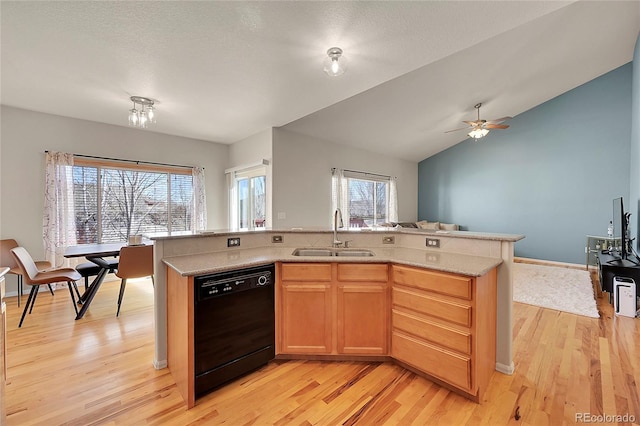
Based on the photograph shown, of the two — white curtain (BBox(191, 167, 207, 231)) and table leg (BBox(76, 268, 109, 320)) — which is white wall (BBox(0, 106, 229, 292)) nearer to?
white curtain (BBox(191, 167, 207, 231))

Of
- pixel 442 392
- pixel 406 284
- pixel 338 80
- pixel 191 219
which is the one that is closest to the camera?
pixel 442 392

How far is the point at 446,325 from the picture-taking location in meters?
1.77

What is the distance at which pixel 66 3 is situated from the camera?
6.13 ft

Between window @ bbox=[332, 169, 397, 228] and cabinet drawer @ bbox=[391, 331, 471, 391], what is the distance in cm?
353

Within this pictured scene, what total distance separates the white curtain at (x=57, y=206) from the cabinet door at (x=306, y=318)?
4.12 m

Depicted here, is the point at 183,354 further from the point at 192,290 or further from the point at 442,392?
the point at 442,392

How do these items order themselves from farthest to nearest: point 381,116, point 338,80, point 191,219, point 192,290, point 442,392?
point 191,219 < point 381,116 < point 338,80 < point 442,392 < point 192,290

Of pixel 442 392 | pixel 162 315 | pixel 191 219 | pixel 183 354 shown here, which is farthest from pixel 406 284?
pixel 191 219

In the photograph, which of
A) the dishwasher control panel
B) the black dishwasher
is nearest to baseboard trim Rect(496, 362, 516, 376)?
the black dishwasher

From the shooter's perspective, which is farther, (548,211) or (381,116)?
(548,211)

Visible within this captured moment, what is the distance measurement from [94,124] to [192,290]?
440 cm

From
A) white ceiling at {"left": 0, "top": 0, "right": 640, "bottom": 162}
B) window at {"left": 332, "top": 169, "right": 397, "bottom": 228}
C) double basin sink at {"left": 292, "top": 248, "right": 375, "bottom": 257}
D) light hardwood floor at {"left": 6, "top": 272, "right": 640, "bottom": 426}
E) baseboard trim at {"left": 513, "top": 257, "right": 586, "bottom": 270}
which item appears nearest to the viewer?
light hardwood floor at {"left": 6, "top": 272, "right": 640, "bottom": 426}

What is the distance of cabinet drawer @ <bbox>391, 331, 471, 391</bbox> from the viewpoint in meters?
1.71

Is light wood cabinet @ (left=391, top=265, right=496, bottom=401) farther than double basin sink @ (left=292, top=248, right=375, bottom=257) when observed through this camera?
No
